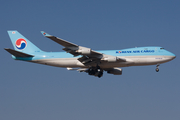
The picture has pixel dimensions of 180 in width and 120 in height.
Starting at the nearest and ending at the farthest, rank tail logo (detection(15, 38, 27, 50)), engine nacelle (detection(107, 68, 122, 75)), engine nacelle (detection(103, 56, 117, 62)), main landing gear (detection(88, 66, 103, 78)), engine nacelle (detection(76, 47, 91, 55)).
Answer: engine nacelle (detection(76, 47, 91, 55)) < engine nacelle (detection(103, 56, 117, 62)) < main landing gear (detection(88, 66, 103, 78)) < tail logo (detection(15, 38, 27, 50)) < engine nacelle (detection(107, 68, 122, 75))

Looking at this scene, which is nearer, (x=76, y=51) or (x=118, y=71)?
(x=76, y=51)

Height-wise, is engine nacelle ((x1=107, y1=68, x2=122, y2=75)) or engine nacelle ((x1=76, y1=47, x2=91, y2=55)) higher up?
engine nacelle ((x1=76, y1=47, x2=91, y2=55))

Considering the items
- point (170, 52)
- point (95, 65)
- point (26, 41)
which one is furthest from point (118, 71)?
point (26, 41)

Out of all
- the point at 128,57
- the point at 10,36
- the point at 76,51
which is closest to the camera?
the point at 76,51

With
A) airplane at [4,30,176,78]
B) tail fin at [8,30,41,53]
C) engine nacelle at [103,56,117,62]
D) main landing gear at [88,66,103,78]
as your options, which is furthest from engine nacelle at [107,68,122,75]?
tail fin at [8,30,41,53]

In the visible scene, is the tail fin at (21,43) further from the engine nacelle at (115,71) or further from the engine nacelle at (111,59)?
the engine nacelle at (111,59)

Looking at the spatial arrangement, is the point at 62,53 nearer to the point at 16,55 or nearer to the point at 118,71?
the point at 16,55

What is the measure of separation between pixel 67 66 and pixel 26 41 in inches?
367

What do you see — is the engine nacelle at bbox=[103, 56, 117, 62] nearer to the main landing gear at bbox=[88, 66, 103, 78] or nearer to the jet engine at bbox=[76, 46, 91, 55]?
the jet engine at bbox=[76, 46, 91, 55]

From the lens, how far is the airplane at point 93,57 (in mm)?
46250

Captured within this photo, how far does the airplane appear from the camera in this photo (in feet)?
152

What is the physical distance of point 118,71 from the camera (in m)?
54.2

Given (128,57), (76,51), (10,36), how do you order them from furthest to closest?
1. (10,36)
2. (128,57)
3. (76,51)

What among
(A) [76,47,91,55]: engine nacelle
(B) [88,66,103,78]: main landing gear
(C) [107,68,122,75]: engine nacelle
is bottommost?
(B) [88,66,103,78]: main landing gear
